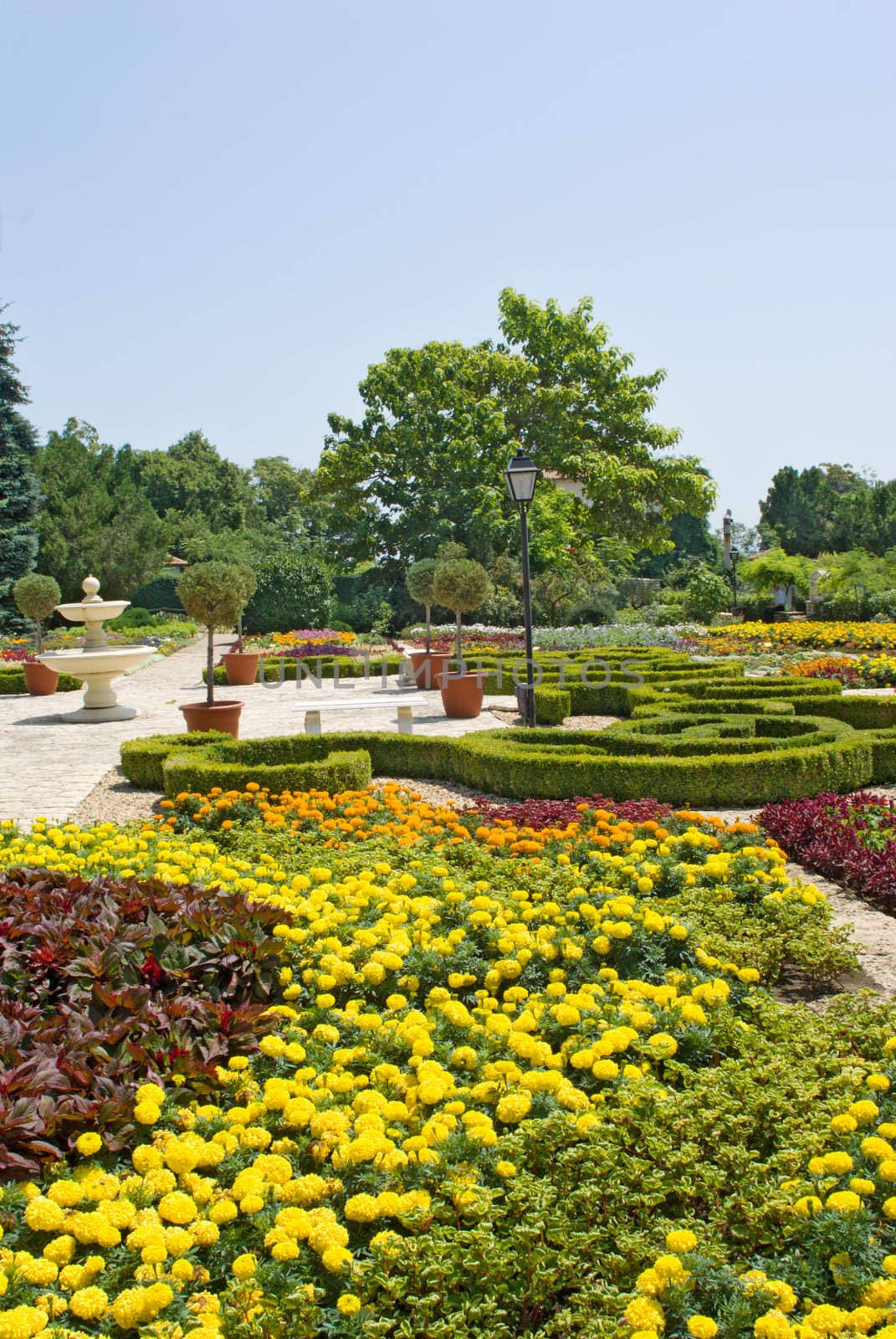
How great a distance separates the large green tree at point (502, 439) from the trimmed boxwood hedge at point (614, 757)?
61.9ft

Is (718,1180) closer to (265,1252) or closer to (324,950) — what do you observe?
(265,1252)

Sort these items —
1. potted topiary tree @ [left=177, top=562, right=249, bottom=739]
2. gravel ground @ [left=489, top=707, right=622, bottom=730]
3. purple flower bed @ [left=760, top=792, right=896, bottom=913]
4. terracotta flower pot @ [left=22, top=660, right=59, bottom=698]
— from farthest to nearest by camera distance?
terracotta flower pot @ [left=22, top=660, right=59, bottom=698]
gravel ground @ [left=489, top=707, right=622, bottom=730]
potted topiary tree @ [left=177, top=562, right=249, bottom=739]
purple flower bed @ [left=760, top=792, right=896, bottom=913]

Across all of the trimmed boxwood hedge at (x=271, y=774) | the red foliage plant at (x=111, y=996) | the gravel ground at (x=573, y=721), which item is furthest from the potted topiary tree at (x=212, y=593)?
the red foliage plant at (x=111, y=996)

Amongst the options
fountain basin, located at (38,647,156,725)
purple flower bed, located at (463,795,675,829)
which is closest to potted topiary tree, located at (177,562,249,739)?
fountain basin, located at (38,647,156,725)

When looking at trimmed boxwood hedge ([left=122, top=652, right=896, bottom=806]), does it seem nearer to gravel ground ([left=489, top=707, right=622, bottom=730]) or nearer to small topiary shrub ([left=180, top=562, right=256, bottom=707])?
gravel ground ([left=489, top=707, right=622, bottom=730])

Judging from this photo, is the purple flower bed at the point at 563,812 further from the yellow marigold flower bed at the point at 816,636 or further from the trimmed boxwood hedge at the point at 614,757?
the yellow marigold flower bed at the point at 816,636

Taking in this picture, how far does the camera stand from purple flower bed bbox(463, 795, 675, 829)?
6453mm

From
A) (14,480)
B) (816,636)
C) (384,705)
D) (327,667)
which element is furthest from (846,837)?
(14,480)

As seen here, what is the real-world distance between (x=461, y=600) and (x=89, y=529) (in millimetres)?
24478

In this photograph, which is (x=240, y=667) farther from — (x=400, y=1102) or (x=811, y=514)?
(x=811, y=514)

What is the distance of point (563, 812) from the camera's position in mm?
6789

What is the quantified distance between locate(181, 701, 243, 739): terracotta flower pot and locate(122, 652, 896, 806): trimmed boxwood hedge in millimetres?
1145

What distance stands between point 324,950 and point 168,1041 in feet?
2.84

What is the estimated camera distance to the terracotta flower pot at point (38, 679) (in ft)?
57.1
